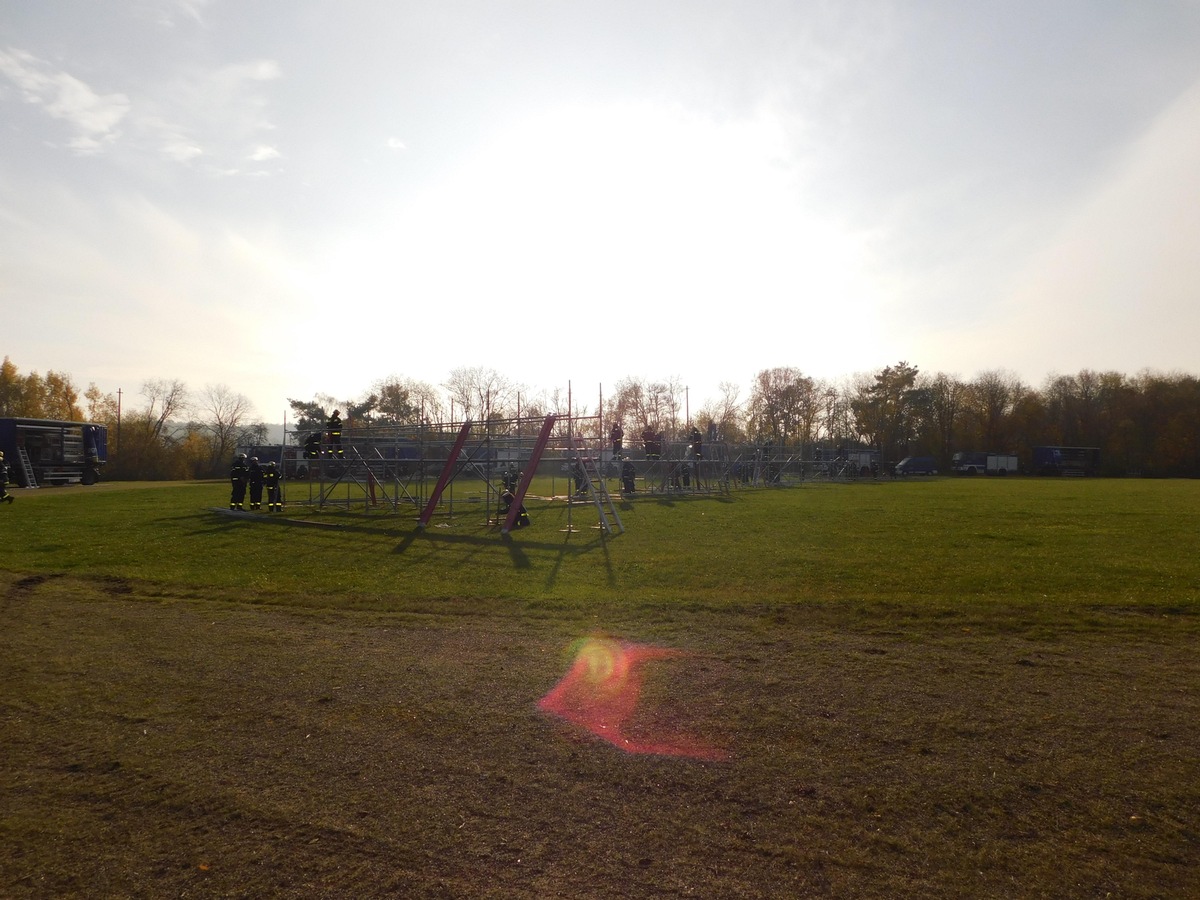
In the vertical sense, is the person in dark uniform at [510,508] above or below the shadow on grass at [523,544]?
above

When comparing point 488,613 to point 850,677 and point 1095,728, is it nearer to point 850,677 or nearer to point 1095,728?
point 850,677

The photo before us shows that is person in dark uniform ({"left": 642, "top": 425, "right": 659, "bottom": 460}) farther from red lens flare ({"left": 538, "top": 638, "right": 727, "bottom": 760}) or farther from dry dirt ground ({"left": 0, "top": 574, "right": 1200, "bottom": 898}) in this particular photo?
dry dirt ground ({"left": 0, "top": 574, "right": 1200, "bottom": 898})

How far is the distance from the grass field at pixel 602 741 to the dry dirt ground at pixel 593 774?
22mm

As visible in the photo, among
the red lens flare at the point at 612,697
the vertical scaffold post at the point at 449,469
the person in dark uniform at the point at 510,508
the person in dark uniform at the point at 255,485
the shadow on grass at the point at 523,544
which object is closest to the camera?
the red lens flare at the point at 612,697

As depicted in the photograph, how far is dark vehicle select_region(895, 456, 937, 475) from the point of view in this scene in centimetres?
6981

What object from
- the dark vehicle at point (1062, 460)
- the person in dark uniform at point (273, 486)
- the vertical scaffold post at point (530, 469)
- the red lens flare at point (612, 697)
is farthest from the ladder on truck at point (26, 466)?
the dark vehicle at point (1062, 460)

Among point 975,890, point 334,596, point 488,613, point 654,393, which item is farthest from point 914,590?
point 654,393

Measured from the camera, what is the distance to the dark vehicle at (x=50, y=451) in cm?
3291

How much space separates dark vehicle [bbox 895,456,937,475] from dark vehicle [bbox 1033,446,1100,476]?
965 centimetres

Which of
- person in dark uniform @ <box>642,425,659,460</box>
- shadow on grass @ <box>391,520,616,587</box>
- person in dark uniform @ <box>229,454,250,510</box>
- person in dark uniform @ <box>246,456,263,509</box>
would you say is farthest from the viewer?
person in dark uniform @ <box>642,425,659,460</box>

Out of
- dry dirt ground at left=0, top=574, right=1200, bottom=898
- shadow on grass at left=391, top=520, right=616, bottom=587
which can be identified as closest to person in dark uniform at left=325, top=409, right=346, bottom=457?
shadow on grass at left=391, top=520, right=616, bottom=587

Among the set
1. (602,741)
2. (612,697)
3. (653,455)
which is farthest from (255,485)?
(602,741)

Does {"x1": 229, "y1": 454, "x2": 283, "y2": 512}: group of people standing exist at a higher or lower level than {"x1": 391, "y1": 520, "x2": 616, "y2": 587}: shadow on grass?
higher

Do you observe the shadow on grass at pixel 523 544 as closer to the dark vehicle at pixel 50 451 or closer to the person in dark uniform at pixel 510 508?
the person in dark uniform at pixel 510 508
